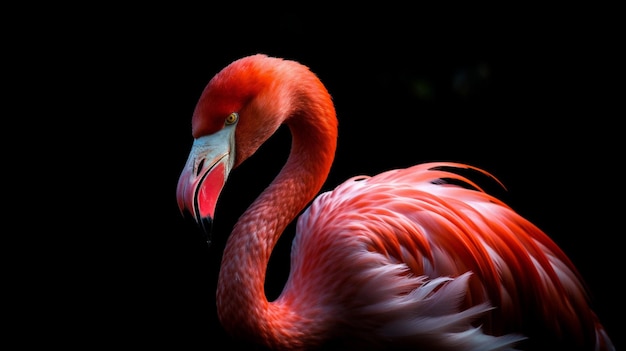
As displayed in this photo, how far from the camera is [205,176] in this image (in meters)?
2.14

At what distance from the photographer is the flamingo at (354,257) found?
220 centimetres

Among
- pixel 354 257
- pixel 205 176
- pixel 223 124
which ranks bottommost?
pixel 354 257

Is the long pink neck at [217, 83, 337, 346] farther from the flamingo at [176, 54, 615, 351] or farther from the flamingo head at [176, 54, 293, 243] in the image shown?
the flamingo head at [176, 54, 293, 243]

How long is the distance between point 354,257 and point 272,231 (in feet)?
1.03

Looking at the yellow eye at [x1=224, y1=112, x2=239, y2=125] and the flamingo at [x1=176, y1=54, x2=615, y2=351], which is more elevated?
the yellow eye at [x1=224, y1=112, x2=239, y2=125]

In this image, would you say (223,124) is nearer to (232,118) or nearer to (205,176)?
(232,118)

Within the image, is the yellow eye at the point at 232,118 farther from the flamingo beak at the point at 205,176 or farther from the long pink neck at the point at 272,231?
the long pink neck at the point at 272,231

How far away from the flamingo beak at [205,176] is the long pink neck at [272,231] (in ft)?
0.65

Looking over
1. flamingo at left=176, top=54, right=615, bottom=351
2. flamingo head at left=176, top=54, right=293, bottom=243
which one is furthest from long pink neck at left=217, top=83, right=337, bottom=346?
flamingo head at left=176, top=54, right=293, bottom=243

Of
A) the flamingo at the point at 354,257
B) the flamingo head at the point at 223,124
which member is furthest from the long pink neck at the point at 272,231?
the flamingo head at the point at 223,124

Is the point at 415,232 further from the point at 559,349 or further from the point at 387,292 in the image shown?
the point at 559,349

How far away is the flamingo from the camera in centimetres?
220

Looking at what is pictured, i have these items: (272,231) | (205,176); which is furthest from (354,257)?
(205,176)

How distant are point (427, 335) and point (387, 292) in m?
0.19
